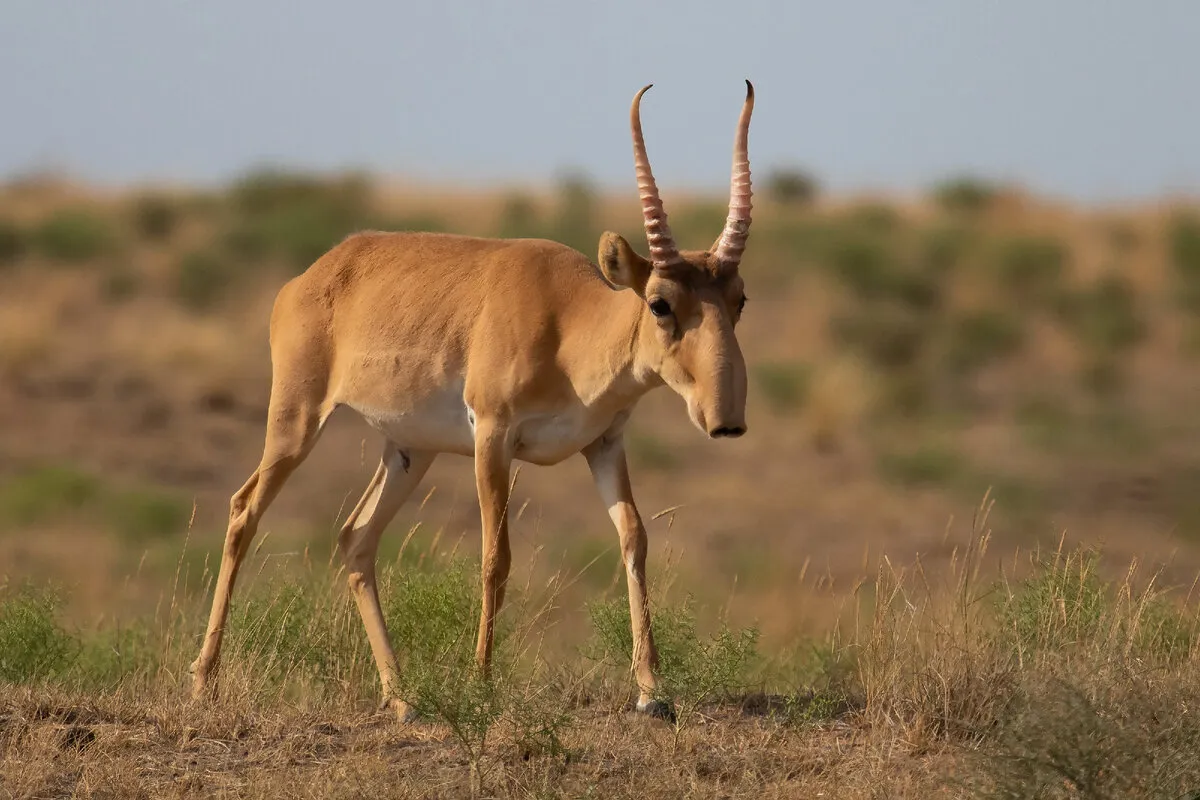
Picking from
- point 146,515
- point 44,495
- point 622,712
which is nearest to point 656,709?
point 622,712

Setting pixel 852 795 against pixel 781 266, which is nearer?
pixel 852 795

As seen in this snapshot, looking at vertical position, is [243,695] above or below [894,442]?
above

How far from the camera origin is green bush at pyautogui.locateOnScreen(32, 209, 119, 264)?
39250 mm

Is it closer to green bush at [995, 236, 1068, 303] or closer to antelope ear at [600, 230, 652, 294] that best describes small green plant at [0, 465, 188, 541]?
antelope ear at [600, 230, 652, 294]

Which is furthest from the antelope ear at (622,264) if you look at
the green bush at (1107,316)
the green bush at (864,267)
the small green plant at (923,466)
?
the green bush at (864,267)

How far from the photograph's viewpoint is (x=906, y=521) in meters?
22.1

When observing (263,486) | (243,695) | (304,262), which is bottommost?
(304,262)

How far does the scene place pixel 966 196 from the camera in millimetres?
49281

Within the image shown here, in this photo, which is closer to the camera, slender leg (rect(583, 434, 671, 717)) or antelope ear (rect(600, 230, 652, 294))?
antelope ear (rect(600, 230, 652, 294))

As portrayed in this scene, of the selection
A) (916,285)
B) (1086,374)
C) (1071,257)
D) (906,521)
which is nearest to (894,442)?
(906,521)

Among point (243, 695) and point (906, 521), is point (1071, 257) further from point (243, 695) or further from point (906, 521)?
point (243, 695)

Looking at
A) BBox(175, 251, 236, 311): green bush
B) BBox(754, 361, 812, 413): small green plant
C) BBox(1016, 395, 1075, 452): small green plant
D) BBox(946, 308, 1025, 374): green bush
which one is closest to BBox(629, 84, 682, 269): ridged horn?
BBox(1016, 395, 1075, 452): small green plant

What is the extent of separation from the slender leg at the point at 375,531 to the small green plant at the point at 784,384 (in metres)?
18.3

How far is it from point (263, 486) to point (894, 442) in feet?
59.1
